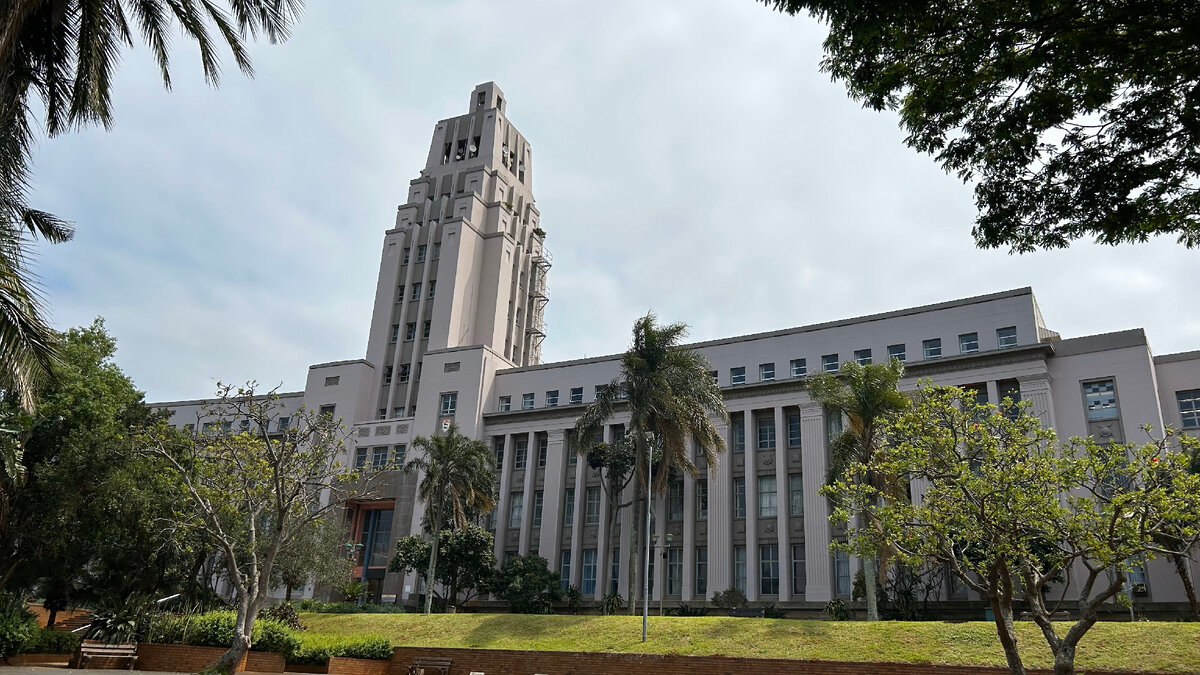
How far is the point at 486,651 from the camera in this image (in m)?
27.1

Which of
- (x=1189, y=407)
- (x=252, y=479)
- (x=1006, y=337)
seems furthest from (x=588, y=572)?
(x=1189, y=407)

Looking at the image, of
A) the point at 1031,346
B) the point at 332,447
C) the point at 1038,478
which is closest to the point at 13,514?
the point at 332,447

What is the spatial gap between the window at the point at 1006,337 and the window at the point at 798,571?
45.9ft

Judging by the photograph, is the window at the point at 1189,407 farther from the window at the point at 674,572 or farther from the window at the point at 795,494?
the window at the point at 674,572

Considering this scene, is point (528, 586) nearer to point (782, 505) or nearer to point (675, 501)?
point (675, 501)

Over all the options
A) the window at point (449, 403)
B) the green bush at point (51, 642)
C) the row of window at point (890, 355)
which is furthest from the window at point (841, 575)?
the green bush at point (51, 642)

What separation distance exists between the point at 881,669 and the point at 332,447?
55.5 ft

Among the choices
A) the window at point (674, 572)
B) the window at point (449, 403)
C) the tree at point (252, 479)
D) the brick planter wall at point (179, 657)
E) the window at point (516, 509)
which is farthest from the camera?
the window at point (449, 403)

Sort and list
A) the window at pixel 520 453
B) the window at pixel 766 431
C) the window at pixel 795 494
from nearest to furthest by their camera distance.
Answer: the window at pixel 795 494
the window at pixel 766 431
the window at pixel 520 453

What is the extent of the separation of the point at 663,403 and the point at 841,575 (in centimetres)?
1308

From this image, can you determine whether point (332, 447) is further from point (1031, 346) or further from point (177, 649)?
point (1031, 346)

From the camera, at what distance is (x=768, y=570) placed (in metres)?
42.6

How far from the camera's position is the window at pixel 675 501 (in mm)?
45906

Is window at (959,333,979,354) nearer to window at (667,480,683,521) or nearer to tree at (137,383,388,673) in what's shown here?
window at (667,480,683,521)
